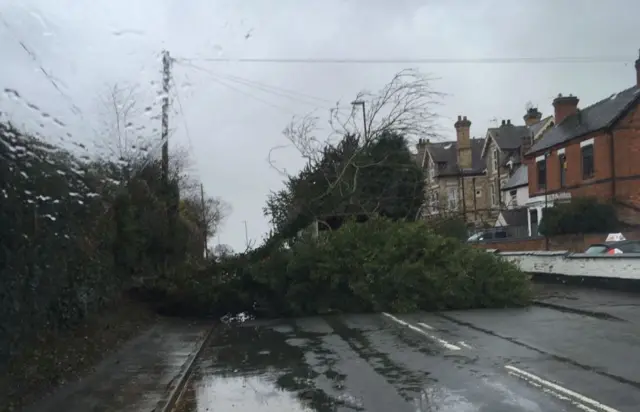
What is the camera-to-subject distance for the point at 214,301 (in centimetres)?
2220

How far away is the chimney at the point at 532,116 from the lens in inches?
2429

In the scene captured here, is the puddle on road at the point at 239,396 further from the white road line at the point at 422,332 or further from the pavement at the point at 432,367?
the white road line at the point at 422,332

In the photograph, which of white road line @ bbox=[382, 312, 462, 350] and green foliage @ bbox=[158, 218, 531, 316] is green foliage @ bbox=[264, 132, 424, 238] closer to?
green foliage @ bbox=[158, 218, 531, 316]

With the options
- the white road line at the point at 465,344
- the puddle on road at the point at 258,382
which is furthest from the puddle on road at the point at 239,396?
the white road line at the point at 465,344

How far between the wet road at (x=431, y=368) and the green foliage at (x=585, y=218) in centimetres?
1867

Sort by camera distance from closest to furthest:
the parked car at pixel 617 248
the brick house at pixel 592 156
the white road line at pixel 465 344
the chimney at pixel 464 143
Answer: the white road line at pixel 465 344 → the parked car at pixel 617 248 → the brick house at pixel 592 156 → the chimney at pixel 464 143

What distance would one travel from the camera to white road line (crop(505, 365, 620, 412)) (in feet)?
24.4

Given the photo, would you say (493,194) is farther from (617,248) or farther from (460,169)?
(617,248)

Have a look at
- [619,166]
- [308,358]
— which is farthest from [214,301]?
[619,166]

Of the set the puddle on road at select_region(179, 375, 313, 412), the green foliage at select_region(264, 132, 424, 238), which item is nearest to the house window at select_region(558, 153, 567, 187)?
the green foliage at select_region(264, 132, 424, 238)

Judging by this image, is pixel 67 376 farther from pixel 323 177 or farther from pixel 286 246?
pixel 323 177

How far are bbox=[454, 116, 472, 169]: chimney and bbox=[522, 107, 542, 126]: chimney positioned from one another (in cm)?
504

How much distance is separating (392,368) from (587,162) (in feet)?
105

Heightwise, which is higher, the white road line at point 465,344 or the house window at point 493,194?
the house window at point 493,194
